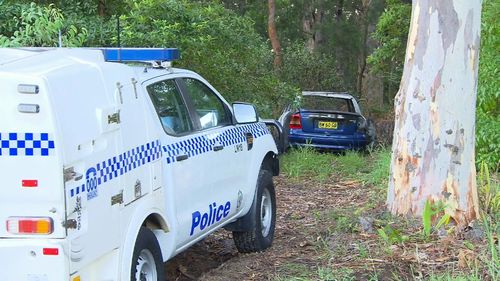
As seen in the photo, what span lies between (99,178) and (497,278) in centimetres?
274

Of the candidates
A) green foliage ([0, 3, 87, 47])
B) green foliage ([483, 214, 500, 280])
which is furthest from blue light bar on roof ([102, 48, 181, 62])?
green foliage ([483, 214, 500, 280])

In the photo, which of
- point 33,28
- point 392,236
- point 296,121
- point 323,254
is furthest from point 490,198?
point 296,121

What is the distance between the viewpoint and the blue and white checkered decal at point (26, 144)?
389cm

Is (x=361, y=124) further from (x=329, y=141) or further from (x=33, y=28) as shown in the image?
(x=33, y=28)

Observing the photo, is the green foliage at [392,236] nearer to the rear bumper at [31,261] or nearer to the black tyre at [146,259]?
the black tyre at [146,259]

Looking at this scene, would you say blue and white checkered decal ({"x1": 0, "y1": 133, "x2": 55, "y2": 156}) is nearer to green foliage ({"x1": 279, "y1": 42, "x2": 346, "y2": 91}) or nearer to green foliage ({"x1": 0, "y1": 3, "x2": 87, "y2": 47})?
green foliage ({"x1": 0, "y1": 3, "x2": 87, "y2": 47})

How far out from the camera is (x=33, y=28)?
8.27 metres

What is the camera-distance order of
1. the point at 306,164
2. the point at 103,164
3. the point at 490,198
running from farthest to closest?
the point at 306,164 → the point at 490,198 → the point at 103,164

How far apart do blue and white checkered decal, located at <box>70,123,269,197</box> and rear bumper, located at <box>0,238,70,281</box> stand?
1.03ft

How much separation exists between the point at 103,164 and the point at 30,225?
1.86 ft

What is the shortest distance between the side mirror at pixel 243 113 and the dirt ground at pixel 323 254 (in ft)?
4.11

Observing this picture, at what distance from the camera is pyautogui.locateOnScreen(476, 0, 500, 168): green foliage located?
10.0m

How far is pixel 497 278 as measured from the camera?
5.16 meters

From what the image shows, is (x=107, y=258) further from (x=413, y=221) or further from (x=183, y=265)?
(x=413, y=221)
